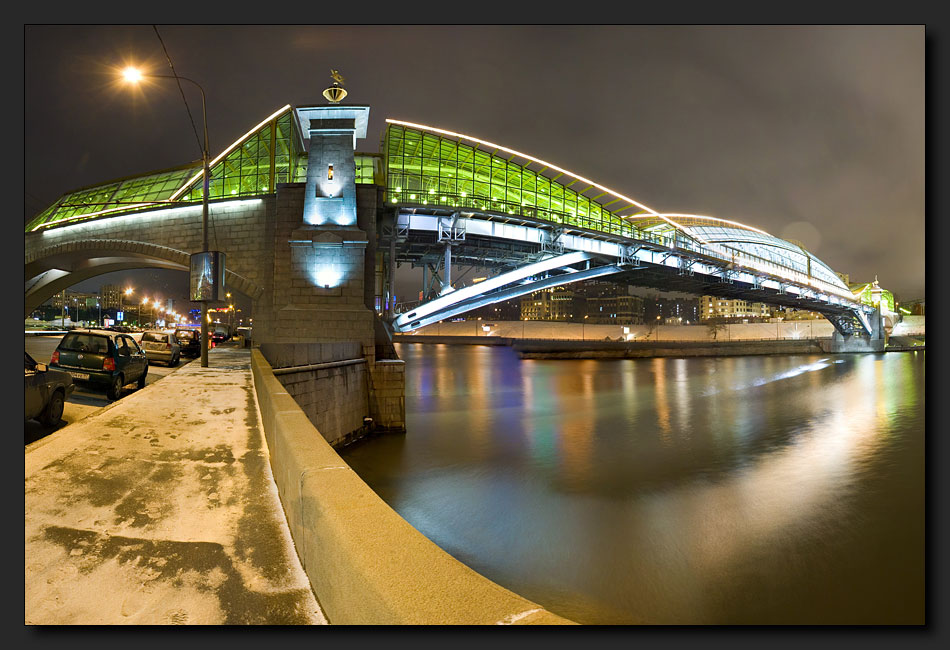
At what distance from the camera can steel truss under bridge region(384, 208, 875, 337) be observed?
21797 mm

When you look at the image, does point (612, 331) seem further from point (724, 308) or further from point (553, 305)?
point (724, 308)

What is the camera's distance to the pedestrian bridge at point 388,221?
19.0m

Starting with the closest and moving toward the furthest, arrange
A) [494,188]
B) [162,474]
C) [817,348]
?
[162,474]
[494,188]
[817,348]

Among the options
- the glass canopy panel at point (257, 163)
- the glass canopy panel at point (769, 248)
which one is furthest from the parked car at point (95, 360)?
the glass canopy panel at point (769, 248)

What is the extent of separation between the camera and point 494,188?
86.5 feet

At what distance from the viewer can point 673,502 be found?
31.0 ft

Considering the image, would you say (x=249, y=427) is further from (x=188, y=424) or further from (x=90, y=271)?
(x=90, y=271)

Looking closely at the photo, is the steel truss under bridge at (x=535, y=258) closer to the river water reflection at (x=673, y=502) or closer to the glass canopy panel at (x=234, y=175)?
the river water reflection at (x=673, y=502)

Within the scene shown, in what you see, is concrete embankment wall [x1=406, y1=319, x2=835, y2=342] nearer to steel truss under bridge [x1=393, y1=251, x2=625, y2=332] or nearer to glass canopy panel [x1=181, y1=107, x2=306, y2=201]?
steel truss under bridge [x1=393, y1=251, x2=625, y2=332]

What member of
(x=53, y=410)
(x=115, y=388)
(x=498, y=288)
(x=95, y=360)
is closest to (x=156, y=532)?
(x=53, y=410)

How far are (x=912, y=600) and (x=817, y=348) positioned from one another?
66.0 meters

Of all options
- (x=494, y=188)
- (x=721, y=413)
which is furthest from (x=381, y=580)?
(x=494, y=188)

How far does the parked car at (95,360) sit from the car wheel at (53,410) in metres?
2.35

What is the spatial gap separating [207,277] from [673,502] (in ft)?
37.8
